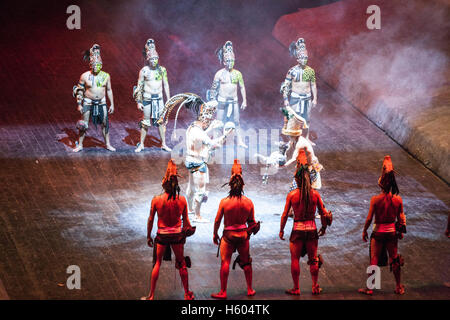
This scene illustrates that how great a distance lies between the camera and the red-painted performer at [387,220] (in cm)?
923

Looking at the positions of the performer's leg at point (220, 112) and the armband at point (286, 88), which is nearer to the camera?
the armband at point (286, 88)

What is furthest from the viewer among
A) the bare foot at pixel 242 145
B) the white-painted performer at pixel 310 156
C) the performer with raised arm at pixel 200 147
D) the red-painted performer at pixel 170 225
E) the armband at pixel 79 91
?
the bare foot at pixel 242 145

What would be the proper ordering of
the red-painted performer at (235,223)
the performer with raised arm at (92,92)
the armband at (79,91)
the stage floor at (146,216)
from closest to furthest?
the red-painted performer at (235,223) < the stage floor at (146,216) < the performer with raised arm at (92,92) < the armband at (79,91)

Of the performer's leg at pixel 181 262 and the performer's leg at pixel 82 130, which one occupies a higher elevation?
the performer's leg at pixel 82 130

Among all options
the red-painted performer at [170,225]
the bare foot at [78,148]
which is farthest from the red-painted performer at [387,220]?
the bare foot at [78,148]

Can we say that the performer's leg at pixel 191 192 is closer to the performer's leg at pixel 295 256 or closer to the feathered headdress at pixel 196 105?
the feathered headdress at pixel 196 105

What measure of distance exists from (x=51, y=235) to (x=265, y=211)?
11.6 ft

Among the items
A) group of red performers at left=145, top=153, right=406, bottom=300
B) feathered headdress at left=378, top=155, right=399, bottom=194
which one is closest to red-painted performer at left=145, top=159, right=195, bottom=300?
group of red performers at left=145, top=153, right=406, bottom=300

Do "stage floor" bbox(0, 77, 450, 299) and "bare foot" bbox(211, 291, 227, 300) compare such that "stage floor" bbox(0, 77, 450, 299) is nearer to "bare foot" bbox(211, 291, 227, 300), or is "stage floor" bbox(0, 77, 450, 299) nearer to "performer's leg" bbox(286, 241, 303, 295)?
"bare foot" bbox(211, 291, 227, 300)

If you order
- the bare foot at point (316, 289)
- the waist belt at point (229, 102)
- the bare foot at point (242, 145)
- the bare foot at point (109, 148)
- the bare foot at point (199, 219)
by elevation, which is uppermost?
the waist belt at point (229, 102)

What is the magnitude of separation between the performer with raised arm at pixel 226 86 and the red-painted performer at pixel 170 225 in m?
5.79

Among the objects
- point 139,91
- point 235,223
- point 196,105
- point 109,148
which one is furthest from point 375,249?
A: point 109,148

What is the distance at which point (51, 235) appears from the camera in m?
11.1

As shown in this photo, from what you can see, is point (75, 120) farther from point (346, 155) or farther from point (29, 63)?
point (346, 155)
